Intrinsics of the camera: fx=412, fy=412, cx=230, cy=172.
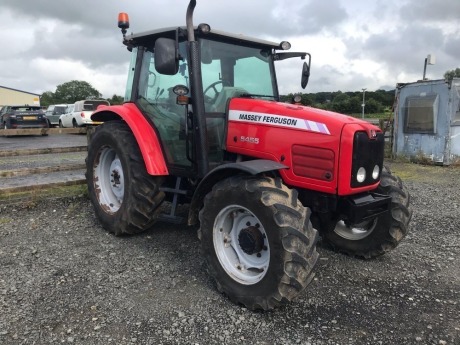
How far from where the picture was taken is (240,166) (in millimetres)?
3283

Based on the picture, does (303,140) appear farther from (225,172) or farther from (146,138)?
(146,138)

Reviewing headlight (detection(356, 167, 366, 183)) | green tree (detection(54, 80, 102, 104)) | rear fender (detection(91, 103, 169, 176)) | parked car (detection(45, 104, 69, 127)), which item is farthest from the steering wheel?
green tree (detection(54, 80, 102, 104))

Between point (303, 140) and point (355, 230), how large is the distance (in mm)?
1425

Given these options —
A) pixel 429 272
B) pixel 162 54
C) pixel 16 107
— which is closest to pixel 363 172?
pixel 429 272

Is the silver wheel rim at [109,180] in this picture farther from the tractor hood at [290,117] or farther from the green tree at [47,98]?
the green tree at [47,98]

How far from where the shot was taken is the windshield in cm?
409

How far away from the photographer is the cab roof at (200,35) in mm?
4090

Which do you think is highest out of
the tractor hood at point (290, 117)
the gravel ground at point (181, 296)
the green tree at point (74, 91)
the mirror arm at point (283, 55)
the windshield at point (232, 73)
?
the green tree at point (74, 91)

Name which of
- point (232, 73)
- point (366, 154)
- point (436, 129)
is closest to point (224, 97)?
point (232, 73)

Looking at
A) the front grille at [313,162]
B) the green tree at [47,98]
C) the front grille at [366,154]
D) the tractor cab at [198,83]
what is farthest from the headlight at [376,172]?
the green tree at [47,98]

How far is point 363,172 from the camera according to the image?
3504mm

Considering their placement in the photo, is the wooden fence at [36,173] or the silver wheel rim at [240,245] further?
the wooden fence at [36,173]

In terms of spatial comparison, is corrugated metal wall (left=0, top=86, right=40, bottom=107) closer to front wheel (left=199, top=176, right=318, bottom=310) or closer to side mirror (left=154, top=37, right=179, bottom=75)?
side mirror (left=154, top=37, right=179, bottom=75)

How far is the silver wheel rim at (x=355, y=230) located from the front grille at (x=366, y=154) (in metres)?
0.69
